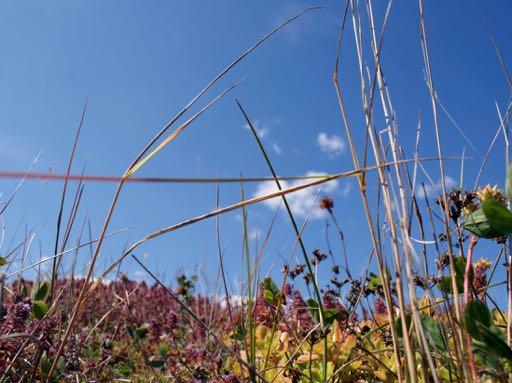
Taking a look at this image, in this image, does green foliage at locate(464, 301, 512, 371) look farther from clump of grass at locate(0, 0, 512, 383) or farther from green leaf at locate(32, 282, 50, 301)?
green leaf at locate(32, 282, 50, 301)

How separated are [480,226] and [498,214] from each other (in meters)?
0.09

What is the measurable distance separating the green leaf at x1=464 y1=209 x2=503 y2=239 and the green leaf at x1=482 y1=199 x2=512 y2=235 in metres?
0.05

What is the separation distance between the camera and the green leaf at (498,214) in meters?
0.90

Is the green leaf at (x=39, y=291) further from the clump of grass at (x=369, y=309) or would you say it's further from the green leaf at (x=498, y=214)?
the green leaf at (x=498, y=214)

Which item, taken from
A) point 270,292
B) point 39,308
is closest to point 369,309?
point 270,292

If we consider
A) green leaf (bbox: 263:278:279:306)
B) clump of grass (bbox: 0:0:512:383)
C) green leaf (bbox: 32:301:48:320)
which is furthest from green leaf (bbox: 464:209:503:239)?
green leaf (bbox: 32:301:48:320)

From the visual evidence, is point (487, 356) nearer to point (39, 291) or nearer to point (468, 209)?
point (468, 209)

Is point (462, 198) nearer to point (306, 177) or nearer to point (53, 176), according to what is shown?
point (306, 177)

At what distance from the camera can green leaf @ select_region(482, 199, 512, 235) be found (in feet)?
2.96

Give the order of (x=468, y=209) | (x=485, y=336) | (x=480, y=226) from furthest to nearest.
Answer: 1. (x=468, y=209)
2. (x=480, y=226)
3. (x=485, y=336)

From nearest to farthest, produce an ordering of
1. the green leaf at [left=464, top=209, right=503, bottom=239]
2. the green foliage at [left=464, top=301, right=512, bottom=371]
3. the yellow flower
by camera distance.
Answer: the green foliage at [left=464, top=301, right=512, bottom=371] → the green leaf at [left=464, top=209, right=503, bottom=239] → the yellow flower

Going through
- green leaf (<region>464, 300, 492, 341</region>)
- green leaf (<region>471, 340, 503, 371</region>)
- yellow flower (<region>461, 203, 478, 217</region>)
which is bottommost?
green leaf (<region>471, 340, 503, 371</region>)

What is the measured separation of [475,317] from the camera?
34.5 inches

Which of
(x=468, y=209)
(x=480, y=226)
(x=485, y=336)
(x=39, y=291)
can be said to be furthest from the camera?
(x=39, y=291)
